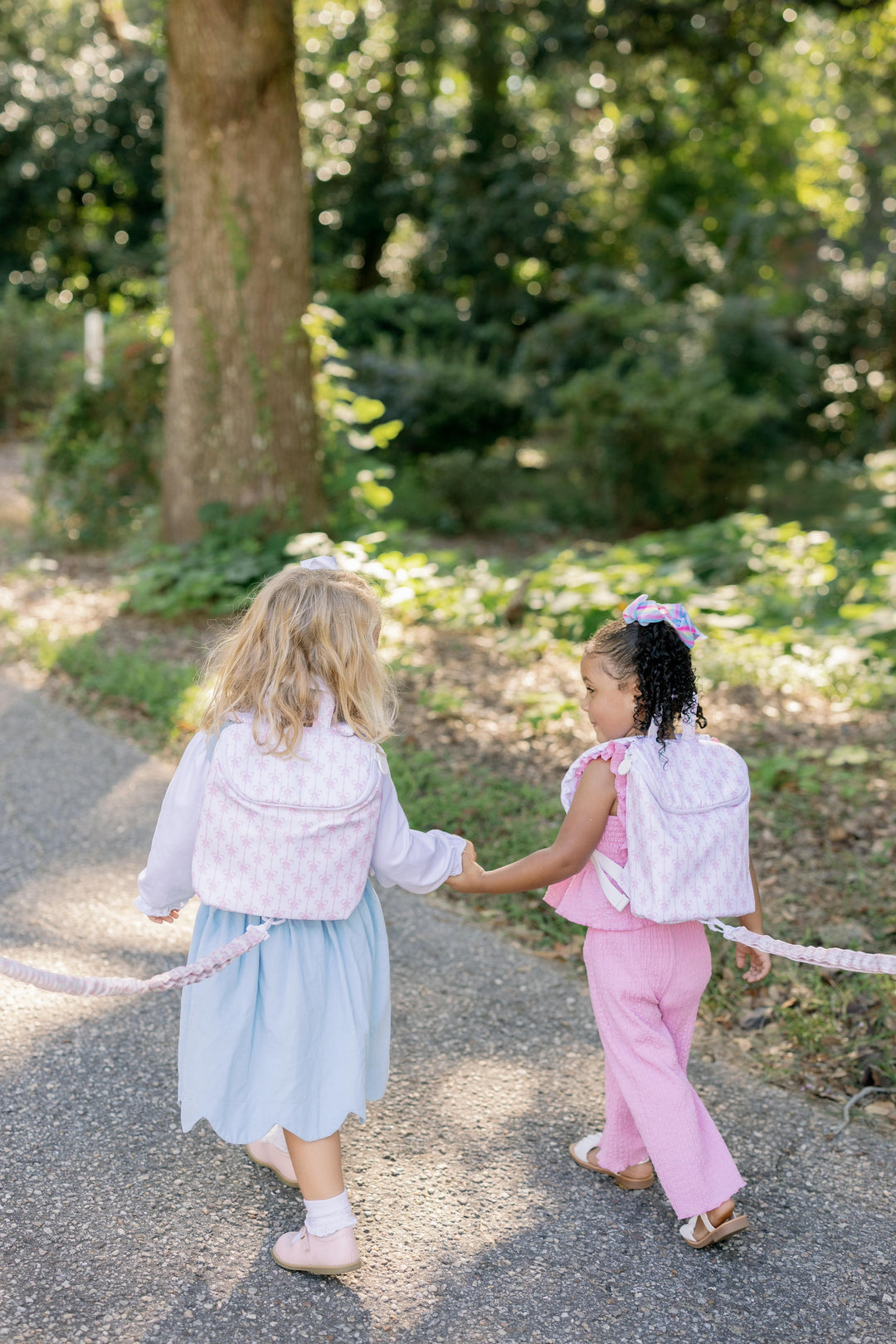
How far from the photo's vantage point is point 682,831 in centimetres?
215

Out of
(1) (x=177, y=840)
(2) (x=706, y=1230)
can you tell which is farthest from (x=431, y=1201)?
(1) (x=177, y=840)

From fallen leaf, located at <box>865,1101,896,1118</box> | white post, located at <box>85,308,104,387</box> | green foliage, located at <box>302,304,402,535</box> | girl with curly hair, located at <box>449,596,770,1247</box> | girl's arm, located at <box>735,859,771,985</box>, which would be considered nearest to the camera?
girl with curly hair, located at <box>449,596,770,1247</box>

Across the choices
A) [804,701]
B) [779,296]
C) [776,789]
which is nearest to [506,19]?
[779,296]

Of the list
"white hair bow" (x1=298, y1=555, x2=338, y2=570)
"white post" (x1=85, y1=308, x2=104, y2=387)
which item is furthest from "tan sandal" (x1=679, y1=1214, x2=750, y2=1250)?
"white post" (x1=85, y1=308, x2=104, y2=387)

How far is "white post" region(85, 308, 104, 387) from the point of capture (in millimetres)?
8531

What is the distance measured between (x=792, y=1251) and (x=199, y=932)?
1.36m

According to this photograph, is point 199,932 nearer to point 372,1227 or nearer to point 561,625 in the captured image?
point 372,1227

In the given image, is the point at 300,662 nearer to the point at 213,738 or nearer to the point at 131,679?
the point at 213,738

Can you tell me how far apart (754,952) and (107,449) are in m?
7.06

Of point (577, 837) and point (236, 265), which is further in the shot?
point (236, 265)

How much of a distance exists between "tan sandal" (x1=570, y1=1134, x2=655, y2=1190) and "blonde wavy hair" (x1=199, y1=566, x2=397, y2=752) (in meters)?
1.11

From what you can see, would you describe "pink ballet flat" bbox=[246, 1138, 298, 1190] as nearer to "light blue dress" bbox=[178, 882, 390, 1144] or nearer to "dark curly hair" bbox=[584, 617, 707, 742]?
"light blue dress" bbox=[178, 882, 390, 1144]

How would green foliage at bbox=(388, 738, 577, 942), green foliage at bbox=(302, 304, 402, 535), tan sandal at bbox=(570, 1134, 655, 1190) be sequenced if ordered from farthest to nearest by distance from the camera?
green foliage at bbox=(302, 304, 402, 535) < green foliage at bbox=(388, 738, 577, 942) < tan sandal at bbox=(570, 1134, 655, 1190)

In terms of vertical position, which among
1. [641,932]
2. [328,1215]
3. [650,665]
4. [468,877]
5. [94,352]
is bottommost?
[328,1215]
